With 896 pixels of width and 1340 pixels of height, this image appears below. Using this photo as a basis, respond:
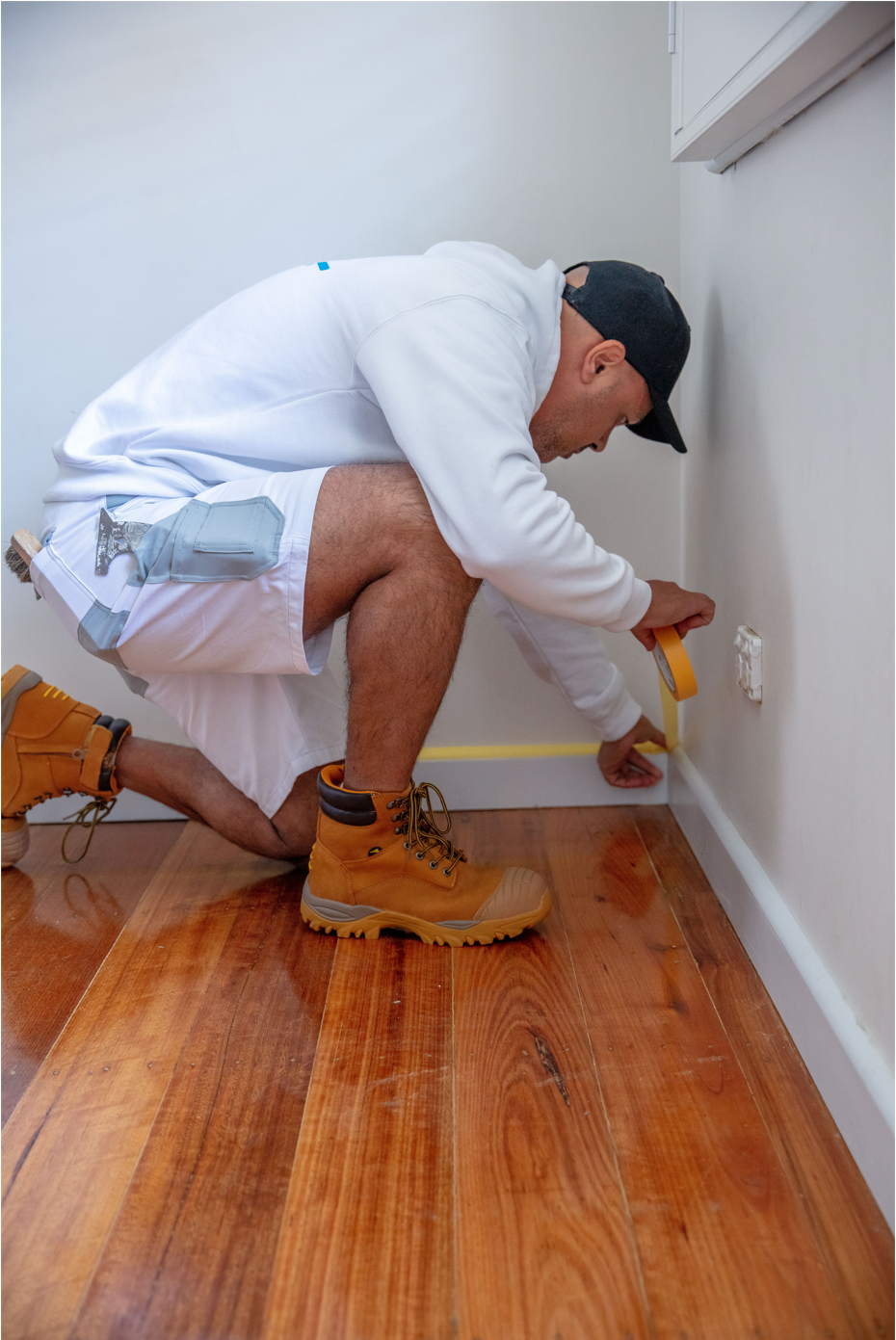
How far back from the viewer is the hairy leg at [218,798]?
142cm

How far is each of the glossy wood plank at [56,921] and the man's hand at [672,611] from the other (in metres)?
0.78

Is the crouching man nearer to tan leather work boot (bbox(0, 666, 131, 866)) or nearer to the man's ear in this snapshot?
the man's ear

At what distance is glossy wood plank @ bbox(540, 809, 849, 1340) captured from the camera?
2.36ft

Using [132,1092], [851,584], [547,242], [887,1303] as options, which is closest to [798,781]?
[851,584]

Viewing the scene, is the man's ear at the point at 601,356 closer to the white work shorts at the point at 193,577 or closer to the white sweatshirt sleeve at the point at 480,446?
the white sweatshirt sleeve at the point at 480,446

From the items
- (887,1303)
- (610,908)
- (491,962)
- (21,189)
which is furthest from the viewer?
A: (21,189)

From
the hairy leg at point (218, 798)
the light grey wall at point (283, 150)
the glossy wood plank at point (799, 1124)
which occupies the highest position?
the light grey wall at point (283, 150)

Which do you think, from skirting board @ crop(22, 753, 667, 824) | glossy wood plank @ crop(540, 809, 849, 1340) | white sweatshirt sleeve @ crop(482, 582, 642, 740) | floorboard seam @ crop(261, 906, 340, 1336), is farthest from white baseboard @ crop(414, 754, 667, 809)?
floorboard seam @ crop(261, 906, 340, 1336)

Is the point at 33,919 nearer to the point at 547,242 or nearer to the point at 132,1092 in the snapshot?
the point at 132,1092

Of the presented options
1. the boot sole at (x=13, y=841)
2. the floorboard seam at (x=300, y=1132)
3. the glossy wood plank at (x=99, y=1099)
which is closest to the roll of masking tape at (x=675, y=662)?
the floorboard seam at (x=300, y=1132)

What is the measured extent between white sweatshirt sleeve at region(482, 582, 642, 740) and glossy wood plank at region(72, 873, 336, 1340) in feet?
1.82

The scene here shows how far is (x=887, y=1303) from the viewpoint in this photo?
71 centimetres

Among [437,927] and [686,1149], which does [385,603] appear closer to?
[437,927]

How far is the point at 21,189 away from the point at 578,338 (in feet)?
3.02
